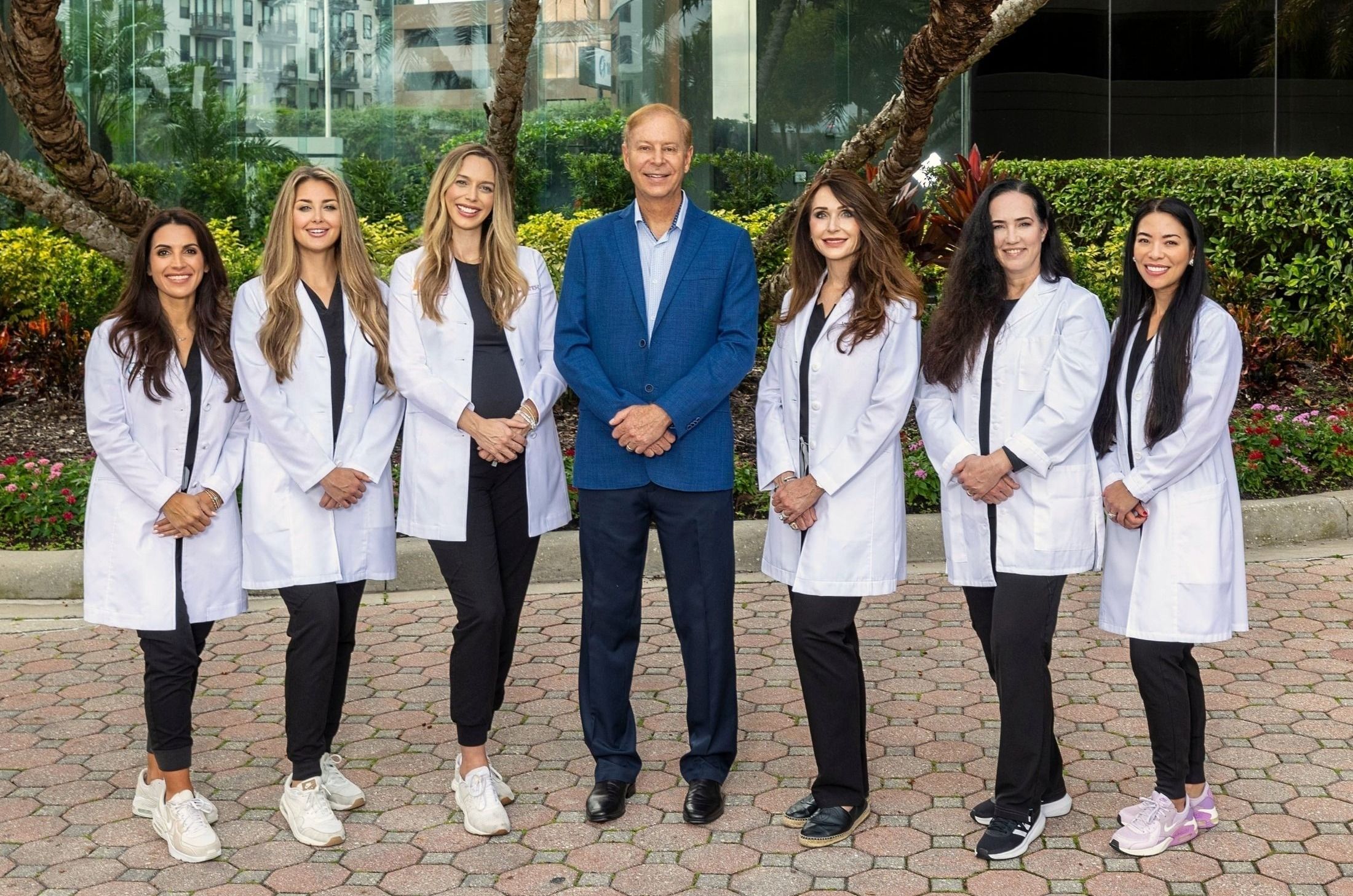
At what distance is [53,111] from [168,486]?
348 centimetres

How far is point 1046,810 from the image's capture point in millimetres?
4406

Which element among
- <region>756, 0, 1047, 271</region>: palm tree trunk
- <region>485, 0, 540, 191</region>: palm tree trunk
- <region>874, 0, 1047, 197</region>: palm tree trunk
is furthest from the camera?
<region>485, 0, 540, 191</region>: palm tree trunk

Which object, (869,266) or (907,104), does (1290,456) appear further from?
(869,266)

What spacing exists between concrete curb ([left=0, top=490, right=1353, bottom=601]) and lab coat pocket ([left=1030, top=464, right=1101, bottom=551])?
259cm

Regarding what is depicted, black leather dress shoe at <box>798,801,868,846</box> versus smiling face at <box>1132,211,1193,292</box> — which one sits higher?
smiling face at <box>1132,211,1193,292</box>

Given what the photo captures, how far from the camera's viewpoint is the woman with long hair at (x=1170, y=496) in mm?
4078

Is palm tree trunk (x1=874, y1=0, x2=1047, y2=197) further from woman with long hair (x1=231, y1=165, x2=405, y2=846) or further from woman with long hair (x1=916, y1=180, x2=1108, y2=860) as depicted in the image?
woman with long hair (x1=231, y1=165, x2=405, y2=846)

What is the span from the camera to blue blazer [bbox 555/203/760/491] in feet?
14.6

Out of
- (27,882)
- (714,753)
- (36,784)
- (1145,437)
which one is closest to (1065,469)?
(1145,437)

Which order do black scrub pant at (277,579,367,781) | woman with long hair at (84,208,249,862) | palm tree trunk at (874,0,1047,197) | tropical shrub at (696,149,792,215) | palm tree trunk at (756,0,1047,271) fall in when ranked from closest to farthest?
woman with long hair at (84,208,249,862) < black scrub pant at (277,579,367,781) < palm tree trunk at (874,0,1047,197) < palm tree trunk at (756,0,1047,271) < tropical shrub at (696,149,792,215)

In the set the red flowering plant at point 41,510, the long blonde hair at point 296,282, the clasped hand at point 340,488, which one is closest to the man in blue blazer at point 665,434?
the long blonde hair at point 296,282

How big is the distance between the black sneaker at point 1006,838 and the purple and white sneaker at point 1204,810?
471 mm

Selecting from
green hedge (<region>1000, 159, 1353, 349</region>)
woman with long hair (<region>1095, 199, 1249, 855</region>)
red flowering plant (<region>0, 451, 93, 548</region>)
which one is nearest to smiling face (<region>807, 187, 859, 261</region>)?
woman with long hair (<region>1095, 199, 1249, 855</region>)

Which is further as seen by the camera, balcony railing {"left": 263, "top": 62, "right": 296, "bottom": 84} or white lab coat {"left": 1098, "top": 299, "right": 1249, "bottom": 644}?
balcony railing {"left": 263, "top": 62, "right": 296, "bottom": 84}
